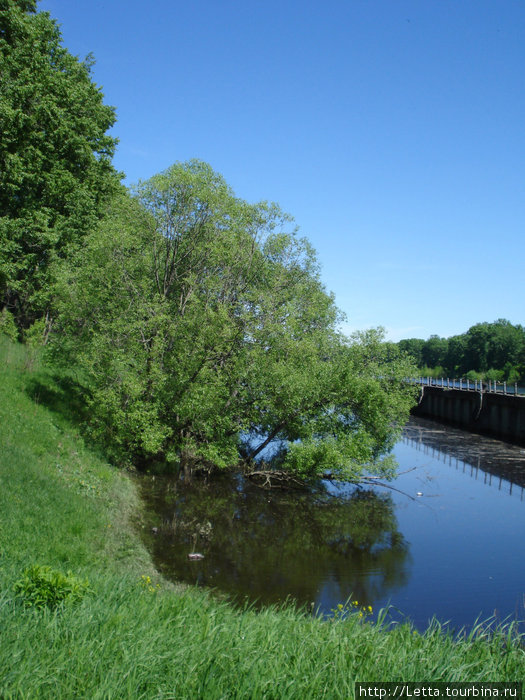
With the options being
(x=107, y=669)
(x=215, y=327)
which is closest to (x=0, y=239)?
(x=215, y=327)

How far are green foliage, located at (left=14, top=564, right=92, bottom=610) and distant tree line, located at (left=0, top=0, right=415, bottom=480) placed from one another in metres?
13.0

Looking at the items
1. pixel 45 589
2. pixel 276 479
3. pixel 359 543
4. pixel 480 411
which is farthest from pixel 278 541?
pixel 480 411

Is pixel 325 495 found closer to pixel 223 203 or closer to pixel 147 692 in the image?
pixel 223 203

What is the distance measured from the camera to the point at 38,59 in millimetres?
25484

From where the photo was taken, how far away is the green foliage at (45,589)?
6.54 metres

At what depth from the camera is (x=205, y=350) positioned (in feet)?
71.9

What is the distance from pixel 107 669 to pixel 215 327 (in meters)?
17.3

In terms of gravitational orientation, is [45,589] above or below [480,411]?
below

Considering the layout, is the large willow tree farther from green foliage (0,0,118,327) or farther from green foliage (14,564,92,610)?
green foliage (14,564,92,610)

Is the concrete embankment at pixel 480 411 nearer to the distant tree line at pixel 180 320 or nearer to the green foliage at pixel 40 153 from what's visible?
the distant tree line at pixel 180 320

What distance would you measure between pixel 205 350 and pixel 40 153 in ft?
46.3

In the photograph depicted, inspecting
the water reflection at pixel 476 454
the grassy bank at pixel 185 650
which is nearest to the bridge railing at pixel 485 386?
the water reflection at pixel 476 454

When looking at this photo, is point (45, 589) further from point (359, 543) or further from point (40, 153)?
point (40, 153)

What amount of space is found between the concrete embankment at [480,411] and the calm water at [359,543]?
1860 centimetres
